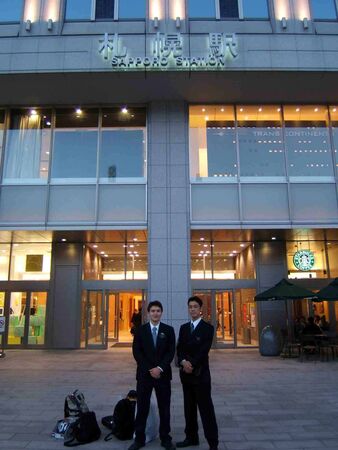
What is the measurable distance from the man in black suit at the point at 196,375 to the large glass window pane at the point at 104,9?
1237 centimetres

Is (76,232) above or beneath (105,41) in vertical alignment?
beneath

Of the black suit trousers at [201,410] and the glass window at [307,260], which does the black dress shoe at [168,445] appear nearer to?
the black suit trousers at [201,410]

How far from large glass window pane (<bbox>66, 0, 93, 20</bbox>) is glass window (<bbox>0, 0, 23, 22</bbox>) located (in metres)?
1.66

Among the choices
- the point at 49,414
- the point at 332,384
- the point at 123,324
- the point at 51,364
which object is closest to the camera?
the point at 49,414

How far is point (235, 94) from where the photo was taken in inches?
554

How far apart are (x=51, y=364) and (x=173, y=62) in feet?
32.5

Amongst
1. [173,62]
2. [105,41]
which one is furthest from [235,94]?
[105,41]

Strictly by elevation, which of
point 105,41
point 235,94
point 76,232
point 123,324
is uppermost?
point 105,41

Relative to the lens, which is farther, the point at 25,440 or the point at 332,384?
the point at 332,384

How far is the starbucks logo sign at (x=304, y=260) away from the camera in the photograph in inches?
651

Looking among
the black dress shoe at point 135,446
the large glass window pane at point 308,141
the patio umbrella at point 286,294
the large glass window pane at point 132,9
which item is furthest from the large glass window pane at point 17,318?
the black dress shoe at point 135,446

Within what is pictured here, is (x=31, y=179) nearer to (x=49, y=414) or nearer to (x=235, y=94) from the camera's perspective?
(x=235, y=94)

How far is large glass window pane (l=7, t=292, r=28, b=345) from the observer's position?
52.5ft

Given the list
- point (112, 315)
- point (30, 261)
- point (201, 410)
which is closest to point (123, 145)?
point (30, 261)
